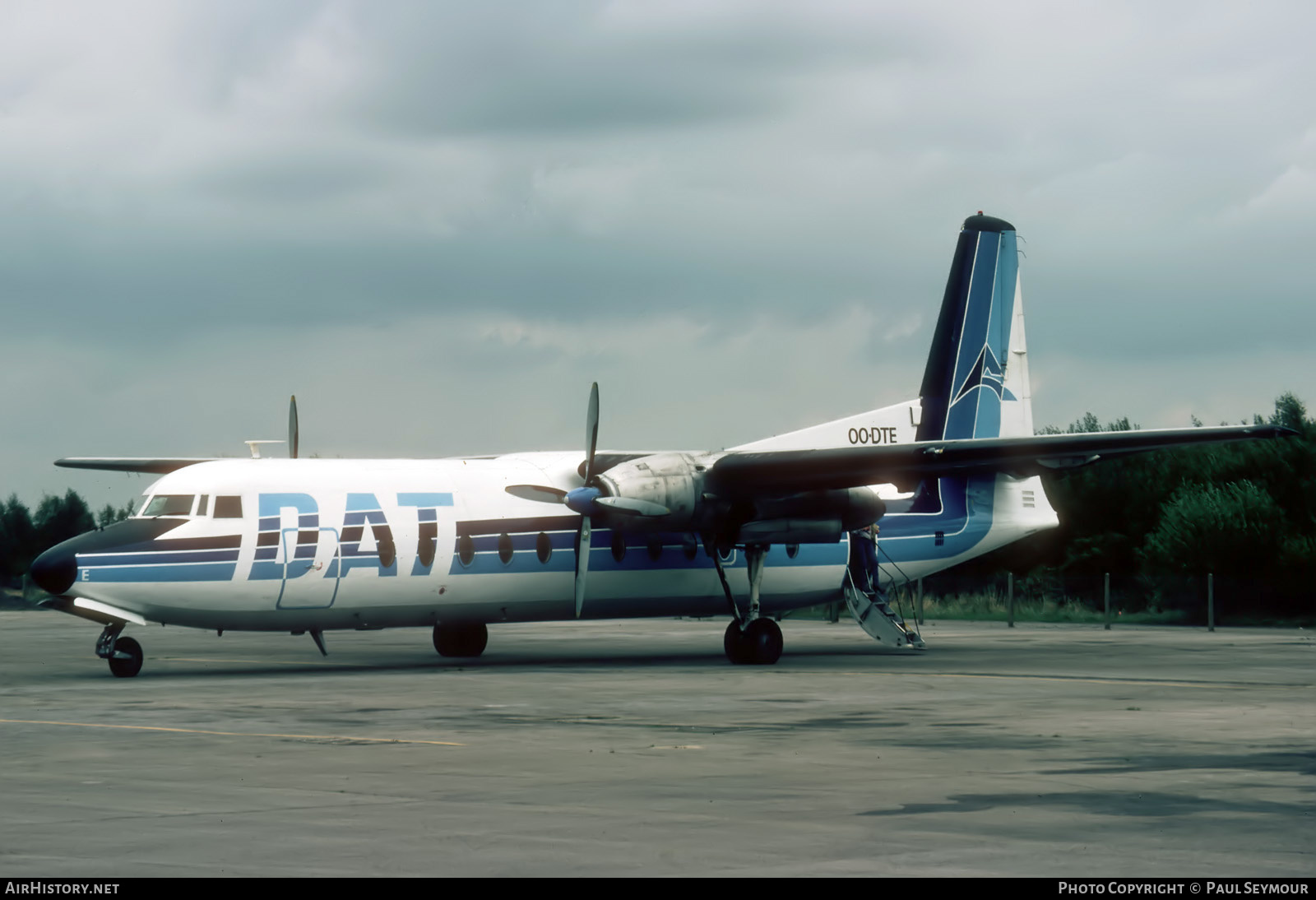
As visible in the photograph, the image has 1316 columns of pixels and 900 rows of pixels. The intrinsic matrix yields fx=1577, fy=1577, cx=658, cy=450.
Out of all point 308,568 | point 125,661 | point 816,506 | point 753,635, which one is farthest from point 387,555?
point 816,506

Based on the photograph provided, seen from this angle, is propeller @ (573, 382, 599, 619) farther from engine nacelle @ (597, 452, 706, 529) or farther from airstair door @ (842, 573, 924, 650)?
airstair door @ (842, 573, 924, 650)

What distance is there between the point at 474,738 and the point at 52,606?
347 inches

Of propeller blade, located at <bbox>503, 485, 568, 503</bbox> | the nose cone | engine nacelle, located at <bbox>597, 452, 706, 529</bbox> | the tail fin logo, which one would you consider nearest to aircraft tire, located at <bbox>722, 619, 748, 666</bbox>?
engine nacelle, located at <bbox>597, 452, 706, 529</bbox>

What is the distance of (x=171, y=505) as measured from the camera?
21969mm

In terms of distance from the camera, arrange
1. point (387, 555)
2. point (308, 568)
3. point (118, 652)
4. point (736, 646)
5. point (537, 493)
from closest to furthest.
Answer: point (118, 652) < point (308, 568) < point (387, 555) < point (537, 493) < point (736, 646)

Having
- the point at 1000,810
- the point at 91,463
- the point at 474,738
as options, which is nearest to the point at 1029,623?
the point at 91,463

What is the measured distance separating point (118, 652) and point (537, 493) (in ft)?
22.0

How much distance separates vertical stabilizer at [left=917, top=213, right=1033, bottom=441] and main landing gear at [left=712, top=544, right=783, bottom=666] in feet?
20.9

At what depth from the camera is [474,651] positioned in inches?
1069

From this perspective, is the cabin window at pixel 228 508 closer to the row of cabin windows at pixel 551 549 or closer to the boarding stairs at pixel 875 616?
the row of cabin windows at pixel 551 549

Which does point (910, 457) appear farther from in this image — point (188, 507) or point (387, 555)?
point (188, 507)

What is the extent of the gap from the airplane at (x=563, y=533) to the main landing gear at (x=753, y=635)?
32 mm

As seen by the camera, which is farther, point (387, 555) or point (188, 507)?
point (387, 555)
